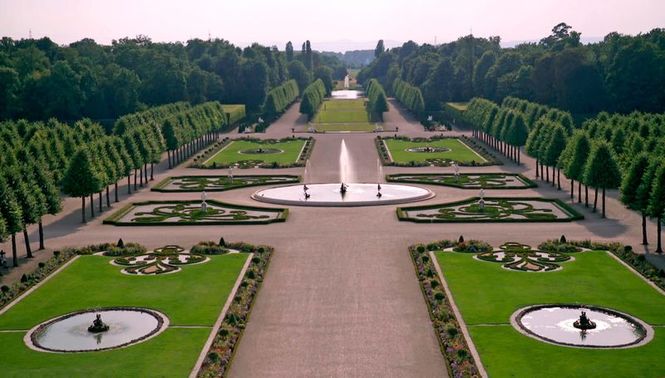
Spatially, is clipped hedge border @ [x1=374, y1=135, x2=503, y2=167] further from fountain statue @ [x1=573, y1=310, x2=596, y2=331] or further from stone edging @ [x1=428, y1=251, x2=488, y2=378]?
fountain statue @ [x1=573, y1=310, x2=596, y2=331]

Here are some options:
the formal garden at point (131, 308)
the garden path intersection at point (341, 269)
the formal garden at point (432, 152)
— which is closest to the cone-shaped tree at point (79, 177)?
the garden path intersection at point (341, 269)

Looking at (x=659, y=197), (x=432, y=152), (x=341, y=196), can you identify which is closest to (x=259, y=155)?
(x=432, y=152)

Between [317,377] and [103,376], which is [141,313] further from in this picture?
[317,377]

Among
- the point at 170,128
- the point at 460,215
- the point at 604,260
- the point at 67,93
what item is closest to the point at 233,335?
the point at 604,260

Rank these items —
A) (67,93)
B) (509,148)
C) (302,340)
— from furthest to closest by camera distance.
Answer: (67,93) < (509,148) < (302,340)

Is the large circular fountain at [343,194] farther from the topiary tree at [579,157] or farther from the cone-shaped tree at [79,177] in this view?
the cone-shaped tree at [79,177]

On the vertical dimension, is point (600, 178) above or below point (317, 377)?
above
